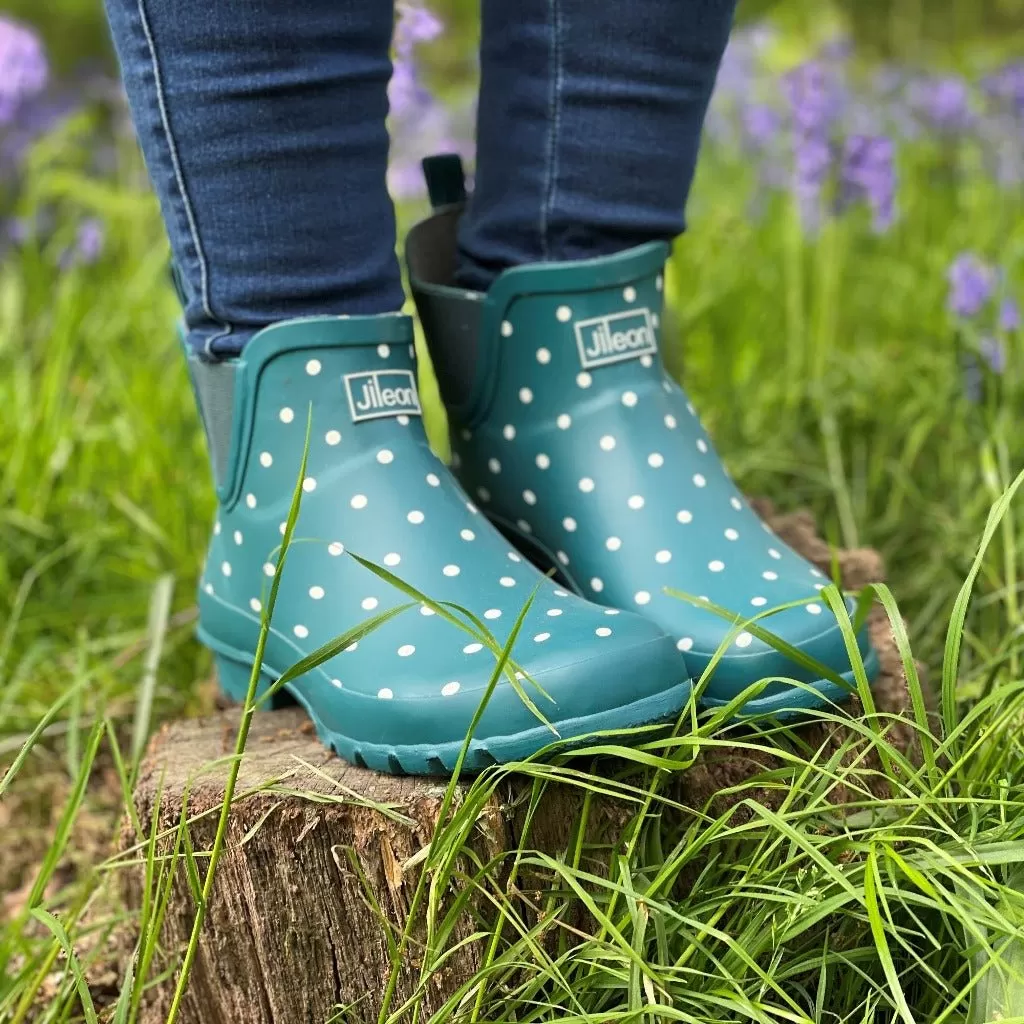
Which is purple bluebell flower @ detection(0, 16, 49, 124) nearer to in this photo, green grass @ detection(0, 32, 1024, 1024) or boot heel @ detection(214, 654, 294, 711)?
green grass @ detection(0, 32, 1024, 1024)

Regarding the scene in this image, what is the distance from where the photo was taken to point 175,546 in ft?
4.41

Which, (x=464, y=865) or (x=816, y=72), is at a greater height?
(x=816, y=72)

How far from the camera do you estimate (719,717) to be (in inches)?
27.6

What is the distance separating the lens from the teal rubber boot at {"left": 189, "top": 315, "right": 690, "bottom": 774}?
0.72 m

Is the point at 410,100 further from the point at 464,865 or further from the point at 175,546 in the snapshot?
the point at 464,865

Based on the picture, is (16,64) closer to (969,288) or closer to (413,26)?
(413,26)

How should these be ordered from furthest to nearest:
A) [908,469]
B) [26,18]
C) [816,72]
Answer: [26,18]
[816,72]
[908,469]

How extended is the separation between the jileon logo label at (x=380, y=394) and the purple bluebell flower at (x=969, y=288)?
896 millimetres

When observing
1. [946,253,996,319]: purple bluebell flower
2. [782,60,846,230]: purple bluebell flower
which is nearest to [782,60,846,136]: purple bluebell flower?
[782,60,846,230]: purple bluebell flower

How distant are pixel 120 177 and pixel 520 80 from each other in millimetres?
2271

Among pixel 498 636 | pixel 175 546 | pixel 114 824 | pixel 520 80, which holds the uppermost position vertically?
pixel 520 80

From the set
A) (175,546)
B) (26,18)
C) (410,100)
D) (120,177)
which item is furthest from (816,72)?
(26,18)

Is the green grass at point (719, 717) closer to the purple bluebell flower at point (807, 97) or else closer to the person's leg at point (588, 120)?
the purple bluebell flower at point (807, 97)

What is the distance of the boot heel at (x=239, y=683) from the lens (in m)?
0.92
